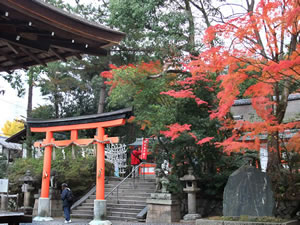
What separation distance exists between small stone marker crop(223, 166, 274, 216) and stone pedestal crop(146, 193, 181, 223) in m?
3.68

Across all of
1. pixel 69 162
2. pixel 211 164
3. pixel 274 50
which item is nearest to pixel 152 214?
pixel 211 164

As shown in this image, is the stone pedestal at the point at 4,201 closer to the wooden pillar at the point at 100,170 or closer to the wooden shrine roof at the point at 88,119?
the wooden shrine roof at the point at 88,119

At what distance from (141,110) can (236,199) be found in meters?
6.50

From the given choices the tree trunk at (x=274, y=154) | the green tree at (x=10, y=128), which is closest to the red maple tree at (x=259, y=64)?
the tree trunk at (x=274, y=154)

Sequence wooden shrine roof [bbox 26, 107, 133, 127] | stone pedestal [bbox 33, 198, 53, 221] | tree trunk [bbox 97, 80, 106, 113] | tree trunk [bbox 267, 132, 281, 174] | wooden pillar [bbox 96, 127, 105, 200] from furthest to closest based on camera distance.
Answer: tree trunk [bbox 97, 80, 106, 113] < stone pedestal [bbox 33, 198, 53, 221] < wooden pillar [bbox 96, 127, 105, 200] < wooden shrine roof [bbox 26, 107, 133, 127] < tree trunk [bbox 267, 132, 281, 174]

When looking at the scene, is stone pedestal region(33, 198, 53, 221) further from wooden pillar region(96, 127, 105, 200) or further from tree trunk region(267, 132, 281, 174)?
tree trunk region(267, 132, 281, 174)

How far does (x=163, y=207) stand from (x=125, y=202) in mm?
3201

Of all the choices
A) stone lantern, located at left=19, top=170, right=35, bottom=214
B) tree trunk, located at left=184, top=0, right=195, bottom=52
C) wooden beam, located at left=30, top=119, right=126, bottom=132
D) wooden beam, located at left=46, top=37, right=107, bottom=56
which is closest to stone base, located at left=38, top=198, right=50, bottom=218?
stone lantern, located at left=19, top=170, right=35, bottom=214

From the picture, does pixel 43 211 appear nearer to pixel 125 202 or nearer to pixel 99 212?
pixel 99 212

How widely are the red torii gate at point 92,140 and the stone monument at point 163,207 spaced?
1870 mm

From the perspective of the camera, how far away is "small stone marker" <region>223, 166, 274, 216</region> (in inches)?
Result: 371

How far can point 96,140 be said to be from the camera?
44.6 ft

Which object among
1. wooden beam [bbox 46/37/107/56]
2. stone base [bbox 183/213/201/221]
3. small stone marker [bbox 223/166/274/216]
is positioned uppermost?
wooden beam [bbox 46/37/107/56]

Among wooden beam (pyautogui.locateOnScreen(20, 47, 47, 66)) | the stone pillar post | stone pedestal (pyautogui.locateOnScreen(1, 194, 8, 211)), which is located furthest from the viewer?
stone pedestal (pyautogui.locateOnScreen(1, 194, 8, 211))
